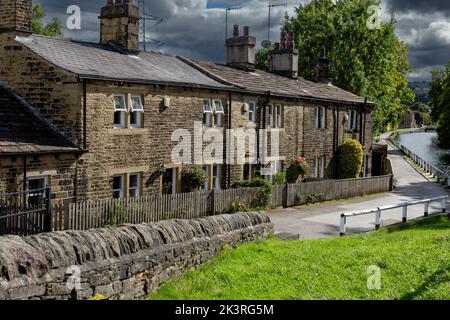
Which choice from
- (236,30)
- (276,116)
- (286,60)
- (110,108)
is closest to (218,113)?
(276,116)

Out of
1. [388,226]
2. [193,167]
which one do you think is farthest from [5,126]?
[388,226]

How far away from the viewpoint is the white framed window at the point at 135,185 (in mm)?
20844

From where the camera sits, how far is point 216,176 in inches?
1011

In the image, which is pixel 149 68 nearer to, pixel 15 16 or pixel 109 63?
pixel 109 63

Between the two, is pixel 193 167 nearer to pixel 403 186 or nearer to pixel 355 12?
pixel 403 186

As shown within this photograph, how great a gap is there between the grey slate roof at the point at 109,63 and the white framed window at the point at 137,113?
2.99 ft

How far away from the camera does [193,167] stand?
77.6ft

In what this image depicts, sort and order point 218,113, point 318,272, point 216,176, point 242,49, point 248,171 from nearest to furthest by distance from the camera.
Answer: point 318,272
point 218,113
point 216,176
point 248,171
point 242,49

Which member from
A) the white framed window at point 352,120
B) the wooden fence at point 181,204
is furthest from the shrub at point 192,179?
the white framed window at point 352,120

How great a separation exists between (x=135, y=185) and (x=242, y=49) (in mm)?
14344

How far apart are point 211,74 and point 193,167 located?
5323 millimetres

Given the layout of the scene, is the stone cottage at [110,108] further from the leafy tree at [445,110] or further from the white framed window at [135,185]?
the leafy tree at [445,110]

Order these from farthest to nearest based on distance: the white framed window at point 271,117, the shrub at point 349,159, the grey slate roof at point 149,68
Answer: the shrub at point 349,159, the white framed window at point 271,117, the grey slate roof at point 149,68

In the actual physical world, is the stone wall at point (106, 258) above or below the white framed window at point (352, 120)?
below
